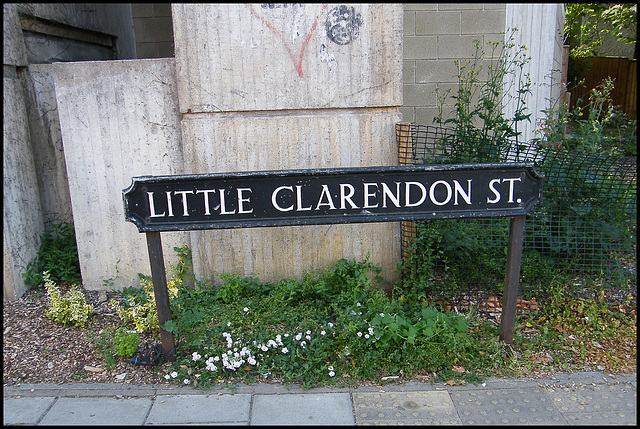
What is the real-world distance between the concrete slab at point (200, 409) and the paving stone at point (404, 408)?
2.19 ft


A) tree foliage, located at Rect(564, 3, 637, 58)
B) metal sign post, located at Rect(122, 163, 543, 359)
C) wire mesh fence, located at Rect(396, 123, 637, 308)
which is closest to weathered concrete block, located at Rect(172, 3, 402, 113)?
wire mesh fence, located at Rect(396, 123, 637, 308)

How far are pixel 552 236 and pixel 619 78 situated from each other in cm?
1345

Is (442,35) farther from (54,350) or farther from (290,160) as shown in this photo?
(54,350)

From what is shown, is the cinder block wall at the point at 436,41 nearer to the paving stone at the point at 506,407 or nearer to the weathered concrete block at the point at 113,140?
the weathered concrete block at the point at 113,140

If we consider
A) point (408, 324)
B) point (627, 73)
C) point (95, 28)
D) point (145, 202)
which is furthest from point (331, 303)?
point (627, 73)

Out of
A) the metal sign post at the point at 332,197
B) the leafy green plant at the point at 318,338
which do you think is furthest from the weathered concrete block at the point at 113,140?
the metal sign post at the point at 332,197

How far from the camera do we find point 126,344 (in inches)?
136

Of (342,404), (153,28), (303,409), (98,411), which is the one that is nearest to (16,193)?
(98,411)

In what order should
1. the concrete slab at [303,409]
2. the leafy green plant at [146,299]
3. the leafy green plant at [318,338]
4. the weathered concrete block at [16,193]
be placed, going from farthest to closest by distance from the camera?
the weathered concrete block at [16,193], the leafy green plant at [146,299], the leafy green plant at [318,338], the concrete slab at [303,409]

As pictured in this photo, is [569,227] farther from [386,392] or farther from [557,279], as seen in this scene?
[386,392]

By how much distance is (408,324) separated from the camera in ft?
11.1

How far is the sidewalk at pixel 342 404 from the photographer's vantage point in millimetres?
2844

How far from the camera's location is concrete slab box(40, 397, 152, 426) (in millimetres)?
2848

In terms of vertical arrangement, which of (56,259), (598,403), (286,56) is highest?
(286,56)
